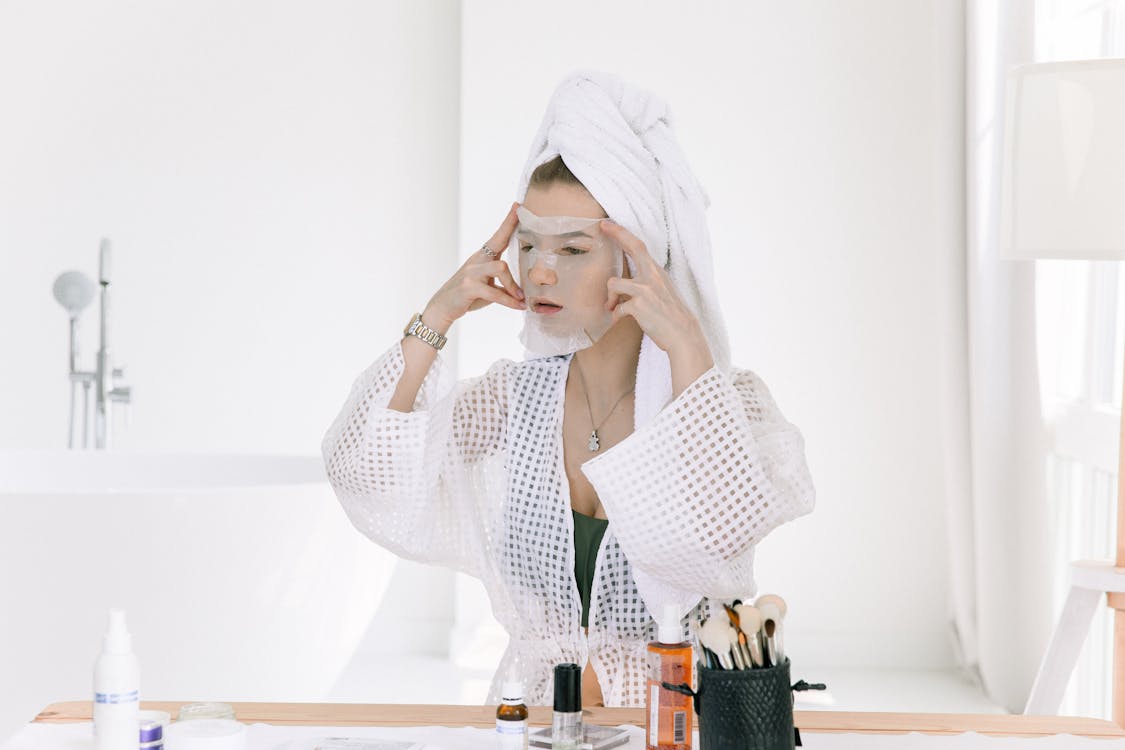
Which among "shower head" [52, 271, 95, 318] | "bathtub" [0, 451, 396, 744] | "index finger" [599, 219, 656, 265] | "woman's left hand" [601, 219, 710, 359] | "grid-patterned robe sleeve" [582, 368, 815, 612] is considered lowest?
"bathtub" [0, 451, 396, 744]

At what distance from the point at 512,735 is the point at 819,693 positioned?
263 centimetres

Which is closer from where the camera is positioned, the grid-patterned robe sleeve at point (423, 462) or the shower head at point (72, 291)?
the grid-patterned robe sleeve at point (423, 462)

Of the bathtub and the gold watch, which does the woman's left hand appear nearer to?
the gold watch

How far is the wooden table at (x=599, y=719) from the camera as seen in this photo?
4.27 feet

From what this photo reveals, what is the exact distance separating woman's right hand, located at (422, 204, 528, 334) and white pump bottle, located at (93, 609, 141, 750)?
25.8 inches

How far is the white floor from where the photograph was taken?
11.5ft

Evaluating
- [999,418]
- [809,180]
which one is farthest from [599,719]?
[809,180]

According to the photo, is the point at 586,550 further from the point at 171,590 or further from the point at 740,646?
the point at 171,590

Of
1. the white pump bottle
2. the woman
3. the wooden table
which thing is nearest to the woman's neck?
the woman

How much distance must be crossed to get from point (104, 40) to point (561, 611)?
3.01 meters

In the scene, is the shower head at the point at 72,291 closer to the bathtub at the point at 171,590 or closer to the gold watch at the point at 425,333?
the bathtub at the point at 171,590

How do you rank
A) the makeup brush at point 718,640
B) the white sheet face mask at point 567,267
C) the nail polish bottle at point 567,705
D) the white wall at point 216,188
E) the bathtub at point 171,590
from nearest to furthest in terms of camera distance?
the makeup brush at point 718,640 → the nail polish bottle at point 567,705 → the white sheet face mask at point 567,267 → the bathtub at point 171,590 → the white wall at point 216,188

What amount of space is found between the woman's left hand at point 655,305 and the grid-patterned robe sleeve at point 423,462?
11.5 inches

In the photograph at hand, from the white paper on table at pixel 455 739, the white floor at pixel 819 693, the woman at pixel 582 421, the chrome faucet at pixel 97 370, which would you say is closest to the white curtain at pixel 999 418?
the white floor at pixel 819 693
